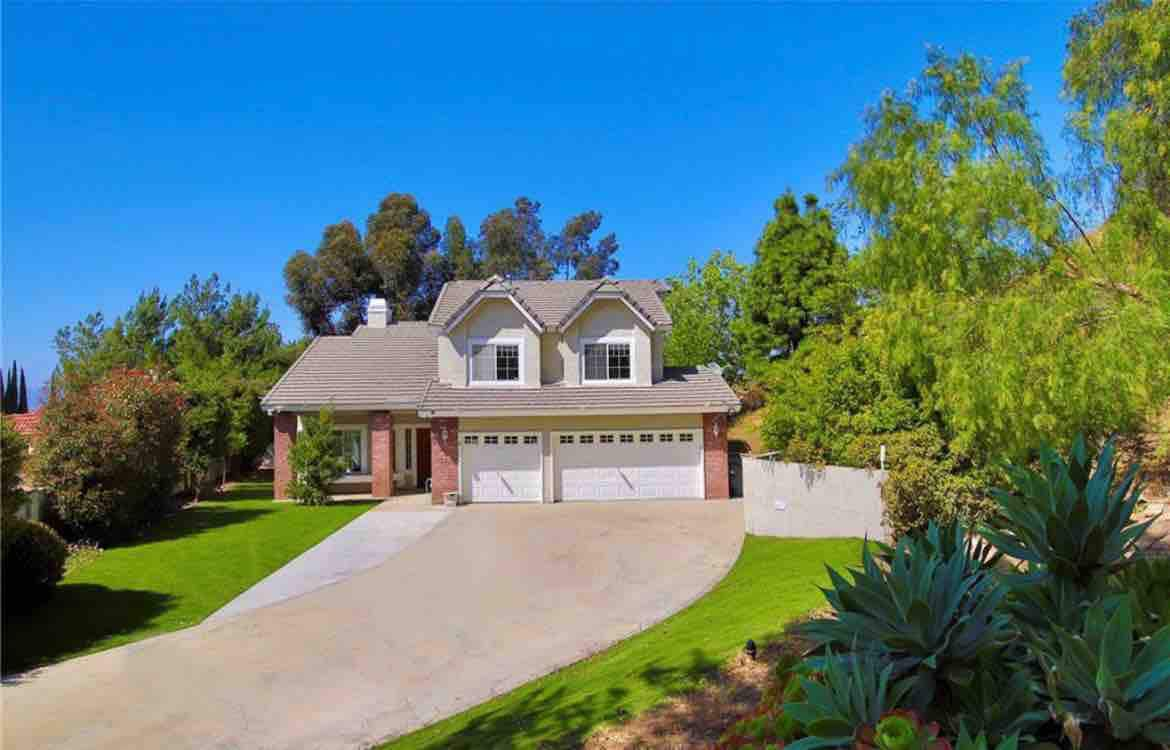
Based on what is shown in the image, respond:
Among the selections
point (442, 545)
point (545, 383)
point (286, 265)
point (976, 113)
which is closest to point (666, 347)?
point (545, 383)

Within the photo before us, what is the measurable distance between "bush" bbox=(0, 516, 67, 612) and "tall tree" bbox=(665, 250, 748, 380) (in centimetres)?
2832

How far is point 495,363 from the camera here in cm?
2533

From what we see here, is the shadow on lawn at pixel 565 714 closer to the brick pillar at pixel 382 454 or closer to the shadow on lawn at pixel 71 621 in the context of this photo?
the shadow on lawn at pixel 71 621

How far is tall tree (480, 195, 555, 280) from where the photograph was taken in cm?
5697

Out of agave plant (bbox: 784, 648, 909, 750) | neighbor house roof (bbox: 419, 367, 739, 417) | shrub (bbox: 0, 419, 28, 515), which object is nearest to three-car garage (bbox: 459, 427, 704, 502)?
neighbor house roof (bbox: 419, 367, 739, 417)

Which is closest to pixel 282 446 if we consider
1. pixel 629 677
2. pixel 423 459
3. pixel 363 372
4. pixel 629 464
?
pixel 363 372

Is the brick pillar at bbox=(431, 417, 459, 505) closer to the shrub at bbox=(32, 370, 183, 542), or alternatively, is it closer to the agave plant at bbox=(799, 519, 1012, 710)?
the shrub at bbox=(32, 370, 183, 542)

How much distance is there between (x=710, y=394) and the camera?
24.2m

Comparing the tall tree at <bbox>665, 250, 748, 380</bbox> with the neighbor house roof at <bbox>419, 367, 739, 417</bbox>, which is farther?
the tall tree at <bbox>665, 250, 748, 380</bbox>

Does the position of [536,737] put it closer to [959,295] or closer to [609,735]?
[609,735]

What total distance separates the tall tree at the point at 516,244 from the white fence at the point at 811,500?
135 feet

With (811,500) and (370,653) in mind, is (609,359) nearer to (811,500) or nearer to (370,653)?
(811,500)


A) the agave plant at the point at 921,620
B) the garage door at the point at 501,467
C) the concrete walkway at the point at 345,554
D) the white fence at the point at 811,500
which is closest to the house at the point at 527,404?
the garage door at the point at 501,467

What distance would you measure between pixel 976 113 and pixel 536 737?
11397 mm
